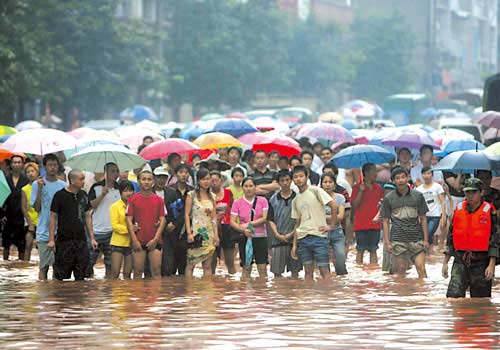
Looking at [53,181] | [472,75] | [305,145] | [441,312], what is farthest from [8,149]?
[472,75]

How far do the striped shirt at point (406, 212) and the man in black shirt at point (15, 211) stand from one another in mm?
5906

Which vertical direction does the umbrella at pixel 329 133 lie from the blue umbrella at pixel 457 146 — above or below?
above

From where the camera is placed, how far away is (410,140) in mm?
25297

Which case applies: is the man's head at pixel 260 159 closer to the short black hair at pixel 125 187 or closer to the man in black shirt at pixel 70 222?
the short black hair at pixel 125 187

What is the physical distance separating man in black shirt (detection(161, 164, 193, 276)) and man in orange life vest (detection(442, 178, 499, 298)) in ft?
14.8

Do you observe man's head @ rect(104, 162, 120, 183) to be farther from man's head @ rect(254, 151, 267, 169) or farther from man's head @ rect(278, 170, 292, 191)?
man's head @ rect(254, 151, 267, 169)

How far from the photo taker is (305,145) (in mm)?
27703

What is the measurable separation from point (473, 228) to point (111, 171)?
5469mm

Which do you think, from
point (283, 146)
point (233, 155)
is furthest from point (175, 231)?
point (283, 146)

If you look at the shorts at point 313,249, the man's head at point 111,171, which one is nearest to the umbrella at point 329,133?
the man's head at point 111,171

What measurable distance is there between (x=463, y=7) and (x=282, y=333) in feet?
469

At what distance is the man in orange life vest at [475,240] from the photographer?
1426 centimetres

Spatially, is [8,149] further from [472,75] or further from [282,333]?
[472,75]

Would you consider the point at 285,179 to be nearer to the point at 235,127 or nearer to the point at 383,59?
the point at 235,127
